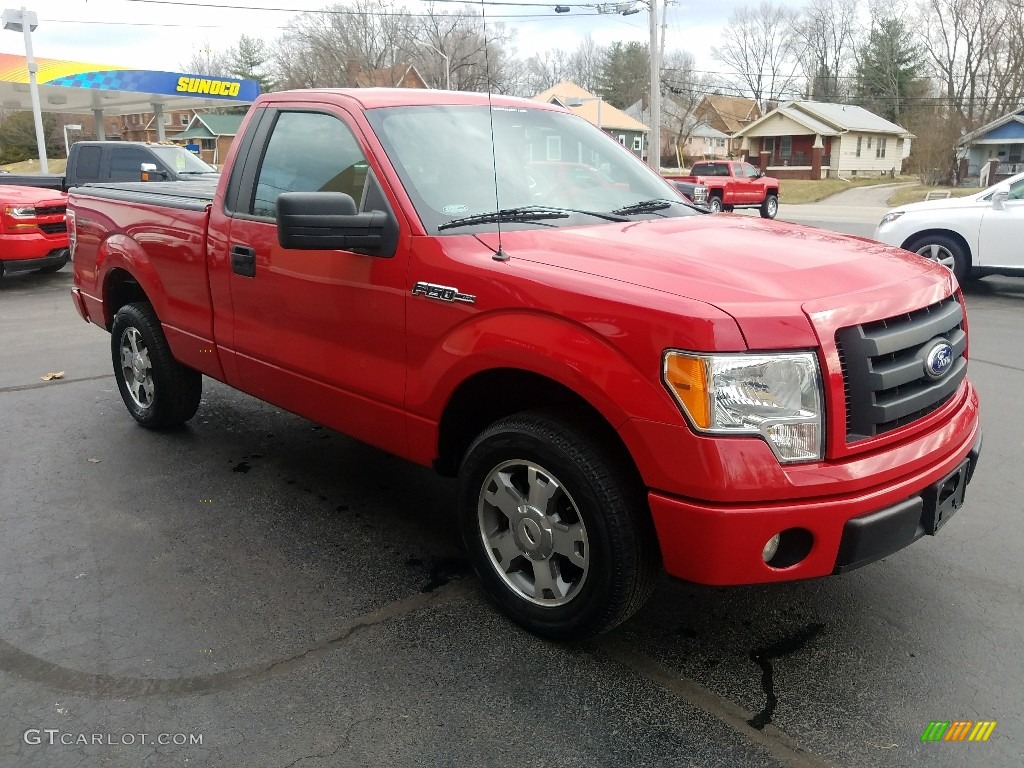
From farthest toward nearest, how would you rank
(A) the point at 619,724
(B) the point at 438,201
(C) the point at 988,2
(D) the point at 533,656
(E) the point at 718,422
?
1. (C) the point at 988,2
2. (B) the point at 438,201
3. (D) the point at 533,656
4. (A) the point at 619,724
5. (E) the point at 718,422

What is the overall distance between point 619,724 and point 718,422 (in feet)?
3.24

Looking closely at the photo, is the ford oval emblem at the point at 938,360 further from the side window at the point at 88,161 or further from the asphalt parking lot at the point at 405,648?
the side window at the point at 88,161

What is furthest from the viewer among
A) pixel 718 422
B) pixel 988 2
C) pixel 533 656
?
pixel 988 2

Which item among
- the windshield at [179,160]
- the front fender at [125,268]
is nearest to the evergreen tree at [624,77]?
the windshield at [179,160]

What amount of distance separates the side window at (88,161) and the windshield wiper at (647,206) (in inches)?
533

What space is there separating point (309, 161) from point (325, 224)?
3.20 feet

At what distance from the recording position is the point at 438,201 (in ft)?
11.1

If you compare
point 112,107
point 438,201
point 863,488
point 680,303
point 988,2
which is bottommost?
point 863,488

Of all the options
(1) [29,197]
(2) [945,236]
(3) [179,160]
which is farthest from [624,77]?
(1) [29,197]

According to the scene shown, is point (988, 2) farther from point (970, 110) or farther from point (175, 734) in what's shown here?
point (175, 734)

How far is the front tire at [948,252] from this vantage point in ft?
33.8

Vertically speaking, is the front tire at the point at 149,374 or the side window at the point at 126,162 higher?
the side window at the point at 126,162

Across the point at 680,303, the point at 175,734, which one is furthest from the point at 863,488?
the point at 175,734

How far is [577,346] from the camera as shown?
2.70 metres
